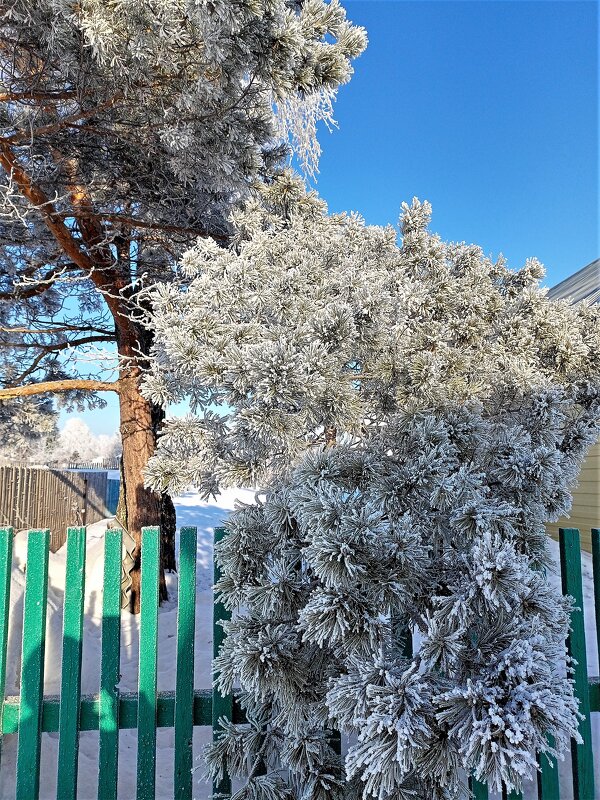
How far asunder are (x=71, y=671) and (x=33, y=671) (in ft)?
0.51

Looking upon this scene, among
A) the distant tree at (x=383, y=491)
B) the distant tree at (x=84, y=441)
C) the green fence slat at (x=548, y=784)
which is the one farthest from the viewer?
the distant tree at (x=84, y=441)

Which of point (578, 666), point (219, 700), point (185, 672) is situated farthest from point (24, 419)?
point (578, 666)

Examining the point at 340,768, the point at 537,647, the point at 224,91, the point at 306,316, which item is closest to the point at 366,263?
the point at 306,316

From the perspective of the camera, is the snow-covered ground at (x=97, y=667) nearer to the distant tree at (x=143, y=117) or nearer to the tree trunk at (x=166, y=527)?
the tree trunk at (x=166, y=527)

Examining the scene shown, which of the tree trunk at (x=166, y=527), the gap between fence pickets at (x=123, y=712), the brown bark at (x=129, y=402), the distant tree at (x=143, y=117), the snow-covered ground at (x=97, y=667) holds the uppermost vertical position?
the distant tree at (x=143, y=117)

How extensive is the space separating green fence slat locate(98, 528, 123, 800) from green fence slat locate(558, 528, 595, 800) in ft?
6.21

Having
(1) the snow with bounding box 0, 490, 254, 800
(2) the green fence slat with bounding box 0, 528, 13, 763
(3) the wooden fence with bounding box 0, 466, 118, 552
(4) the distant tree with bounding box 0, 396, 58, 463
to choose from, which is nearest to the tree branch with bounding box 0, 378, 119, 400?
(1) the snow with bounding box 0, 490, 254, 800

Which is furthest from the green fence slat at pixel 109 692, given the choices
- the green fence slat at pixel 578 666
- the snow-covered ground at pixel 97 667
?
the green fence slat at pixel 578 666

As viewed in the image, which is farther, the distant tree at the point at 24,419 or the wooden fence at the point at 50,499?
the wooden fence at the point at 50,499

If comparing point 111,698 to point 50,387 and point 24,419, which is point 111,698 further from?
point 24,419

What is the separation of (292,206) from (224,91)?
0.75 m

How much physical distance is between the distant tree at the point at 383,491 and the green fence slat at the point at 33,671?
1.94 feet

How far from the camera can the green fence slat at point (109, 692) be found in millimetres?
2018

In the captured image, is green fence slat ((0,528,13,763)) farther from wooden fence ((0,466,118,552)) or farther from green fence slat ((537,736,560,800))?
wooden fence ((0,466,118,552))
